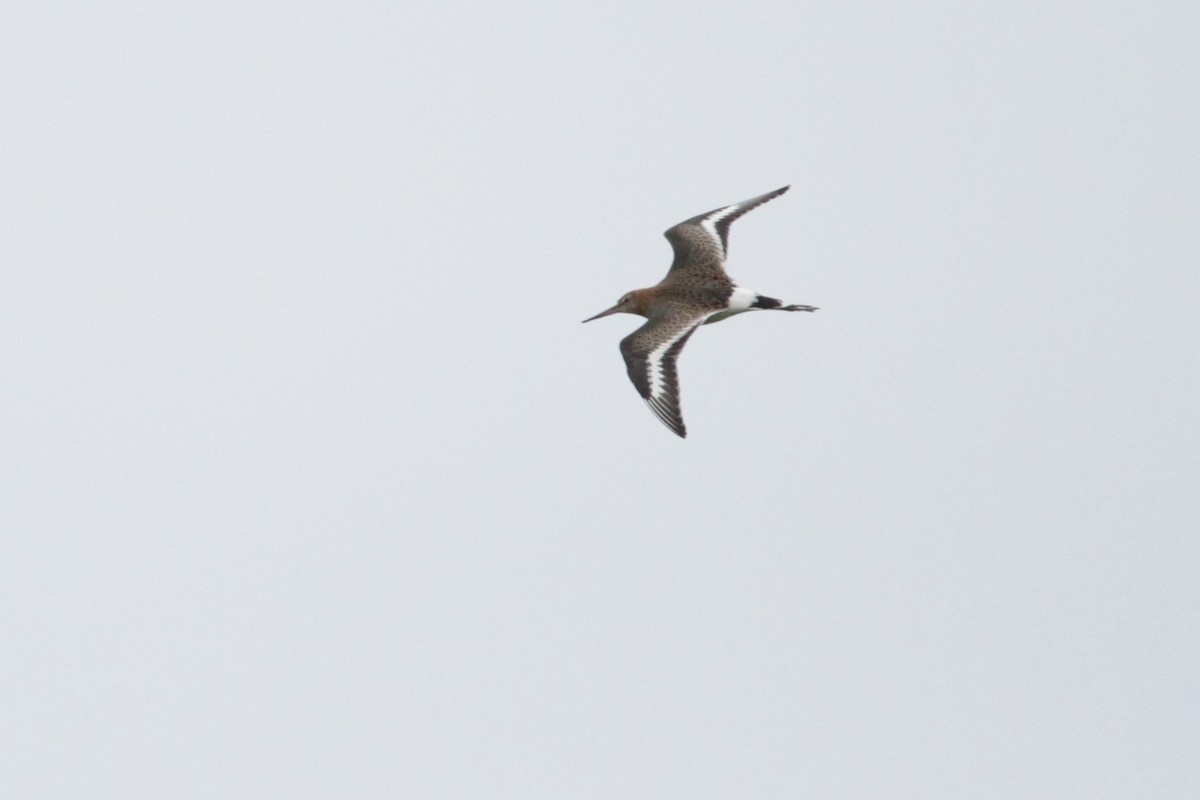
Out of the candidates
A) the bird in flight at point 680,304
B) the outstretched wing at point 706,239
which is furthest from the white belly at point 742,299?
the outstretched wing at point 706,239

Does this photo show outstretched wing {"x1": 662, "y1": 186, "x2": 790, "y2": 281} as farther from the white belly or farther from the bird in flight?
the white belly

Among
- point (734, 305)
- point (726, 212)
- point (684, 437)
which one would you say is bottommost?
point (684, 437)

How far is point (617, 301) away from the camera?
26.5m

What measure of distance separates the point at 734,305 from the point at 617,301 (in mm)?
1907

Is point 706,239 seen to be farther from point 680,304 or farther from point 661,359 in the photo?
point 661,359

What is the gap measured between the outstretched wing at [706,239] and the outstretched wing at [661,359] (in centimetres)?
136

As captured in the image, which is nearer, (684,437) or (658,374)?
(684,437)

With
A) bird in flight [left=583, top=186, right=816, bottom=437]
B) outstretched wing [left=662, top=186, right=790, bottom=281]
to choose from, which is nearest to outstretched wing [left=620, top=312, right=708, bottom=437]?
bird in flight [left=583, top=186, right=816, bottom=437]

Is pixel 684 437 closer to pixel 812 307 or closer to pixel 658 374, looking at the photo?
pixel 658 374

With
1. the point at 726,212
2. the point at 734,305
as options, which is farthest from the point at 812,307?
the point at 726,212

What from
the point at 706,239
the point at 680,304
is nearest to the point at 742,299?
the point at 680,304

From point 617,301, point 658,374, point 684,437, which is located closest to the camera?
point 684,437

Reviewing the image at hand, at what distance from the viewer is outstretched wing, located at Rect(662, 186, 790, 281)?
1051 inches

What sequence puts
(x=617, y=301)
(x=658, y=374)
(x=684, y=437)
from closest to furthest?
(x=684, y=437) < (x=658, y=374) < (x=617, y=301)
